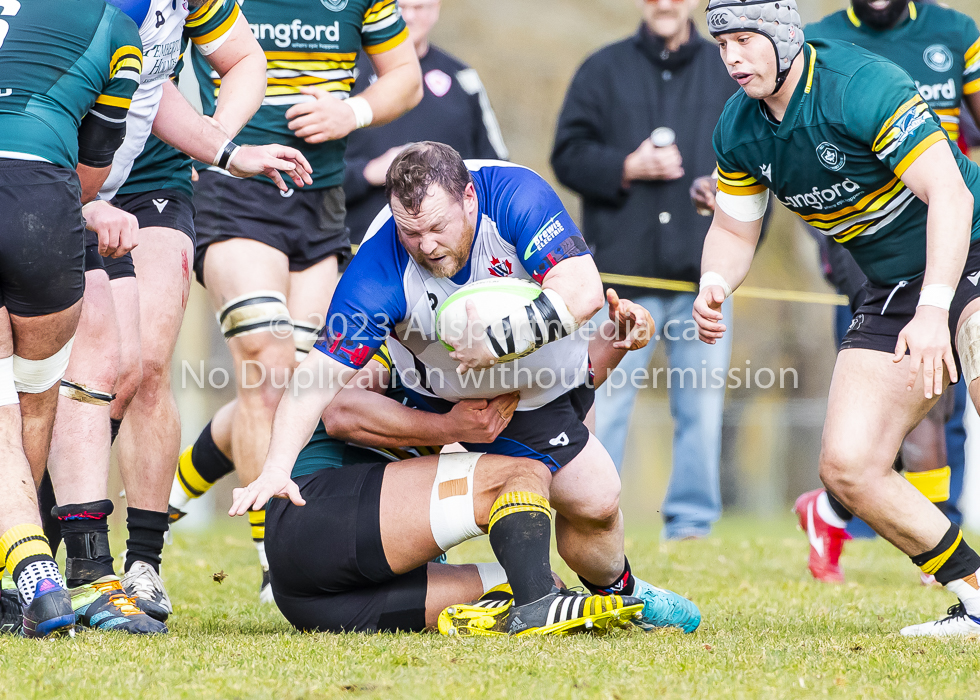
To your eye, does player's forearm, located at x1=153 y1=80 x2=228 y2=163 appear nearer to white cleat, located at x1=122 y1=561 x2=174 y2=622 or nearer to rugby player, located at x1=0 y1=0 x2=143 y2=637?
rugby player, located at x1=0 y1=0 x2=143 y2=637

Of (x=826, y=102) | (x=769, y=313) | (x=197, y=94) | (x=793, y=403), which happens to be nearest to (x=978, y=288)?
(x=826, y=102)

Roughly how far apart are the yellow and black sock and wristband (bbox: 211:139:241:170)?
2.82 m

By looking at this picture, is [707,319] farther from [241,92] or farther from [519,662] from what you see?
[241,92]

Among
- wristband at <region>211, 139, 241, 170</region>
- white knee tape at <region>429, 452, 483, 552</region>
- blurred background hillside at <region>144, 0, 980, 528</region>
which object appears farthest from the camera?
blurred background hillside at <region>144, 0, 980, 528</region>

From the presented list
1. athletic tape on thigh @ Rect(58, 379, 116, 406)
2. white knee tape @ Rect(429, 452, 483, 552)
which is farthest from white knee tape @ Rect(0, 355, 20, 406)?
white knee tape @ Rect(429, 452, 483, 552)

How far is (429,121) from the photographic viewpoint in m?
7.32

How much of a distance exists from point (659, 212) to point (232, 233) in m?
2.98

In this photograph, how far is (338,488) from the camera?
388 cm

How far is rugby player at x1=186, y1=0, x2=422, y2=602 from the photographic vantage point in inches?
208

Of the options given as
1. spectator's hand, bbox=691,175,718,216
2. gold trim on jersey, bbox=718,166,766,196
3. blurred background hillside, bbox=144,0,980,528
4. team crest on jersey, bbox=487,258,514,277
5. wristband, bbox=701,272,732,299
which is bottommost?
blurred background hillside, bbox=144,0,980,528

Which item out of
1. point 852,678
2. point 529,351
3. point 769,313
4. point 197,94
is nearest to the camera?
point 852,678

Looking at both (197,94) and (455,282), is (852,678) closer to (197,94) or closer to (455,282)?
(455,282)

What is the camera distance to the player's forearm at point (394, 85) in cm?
557

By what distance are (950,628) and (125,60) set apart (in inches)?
124
